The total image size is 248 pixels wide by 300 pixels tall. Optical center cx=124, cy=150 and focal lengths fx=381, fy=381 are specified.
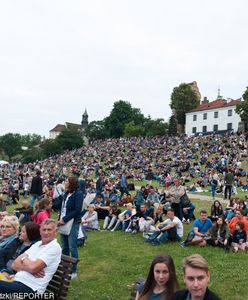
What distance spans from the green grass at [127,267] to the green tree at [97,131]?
8748cm

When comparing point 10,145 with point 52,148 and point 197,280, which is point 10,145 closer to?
point 52,148

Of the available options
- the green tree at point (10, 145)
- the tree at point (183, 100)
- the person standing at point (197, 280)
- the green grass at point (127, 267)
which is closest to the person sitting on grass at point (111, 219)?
the green grass at point (127, 267)

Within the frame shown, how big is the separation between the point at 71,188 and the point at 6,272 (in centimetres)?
205

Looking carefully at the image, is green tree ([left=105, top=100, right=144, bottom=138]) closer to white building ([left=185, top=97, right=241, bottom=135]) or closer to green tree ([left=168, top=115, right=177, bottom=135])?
green tree ([left=168, top=115, right=177, bottom=135])

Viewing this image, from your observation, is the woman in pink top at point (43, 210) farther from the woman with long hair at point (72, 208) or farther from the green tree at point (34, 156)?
the green tree at point (34, 156)

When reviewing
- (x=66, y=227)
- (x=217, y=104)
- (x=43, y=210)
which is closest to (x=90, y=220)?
(x=43, y=210)

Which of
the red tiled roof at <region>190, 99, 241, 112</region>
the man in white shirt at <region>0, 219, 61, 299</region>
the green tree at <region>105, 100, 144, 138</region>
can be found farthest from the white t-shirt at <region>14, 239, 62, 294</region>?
the green tree at <region>105, 100, 144, 138</region>

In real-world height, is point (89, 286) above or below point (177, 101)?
below

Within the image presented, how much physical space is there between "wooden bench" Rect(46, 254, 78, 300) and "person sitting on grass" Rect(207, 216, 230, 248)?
18.9ft

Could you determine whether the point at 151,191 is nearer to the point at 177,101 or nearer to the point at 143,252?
the point at 143,252

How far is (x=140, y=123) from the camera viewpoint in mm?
101375

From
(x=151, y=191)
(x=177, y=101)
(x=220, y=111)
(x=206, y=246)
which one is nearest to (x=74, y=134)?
(x=177, y=101)

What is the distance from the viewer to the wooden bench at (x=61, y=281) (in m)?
5.39

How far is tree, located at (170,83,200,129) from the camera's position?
8081 centimetres
